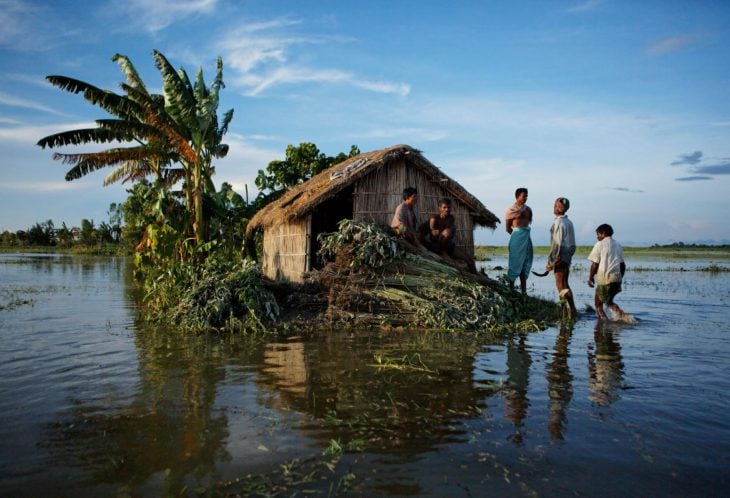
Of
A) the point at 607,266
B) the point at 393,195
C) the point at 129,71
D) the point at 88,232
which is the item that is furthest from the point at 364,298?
the point at 88,232

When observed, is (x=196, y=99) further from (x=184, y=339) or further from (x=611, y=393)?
(x=611, y=393)

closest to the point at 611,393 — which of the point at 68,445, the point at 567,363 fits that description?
the point at 567,363

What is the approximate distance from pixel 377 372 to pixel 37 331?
587 centimetres

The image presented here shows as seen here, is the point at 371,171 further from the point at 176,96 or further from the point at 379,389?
the point at 379,389

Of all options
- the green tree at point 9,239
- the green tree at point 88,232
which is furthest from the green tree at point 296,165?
the green tree at point 9,239

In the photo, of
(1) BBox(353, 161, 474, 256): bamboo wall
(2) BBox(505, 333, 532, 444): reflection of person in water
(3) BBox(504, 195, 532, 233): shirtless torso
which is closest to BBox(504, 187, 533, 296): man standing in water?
(3) BBox(504, 195, 532, 233): shirtless torso

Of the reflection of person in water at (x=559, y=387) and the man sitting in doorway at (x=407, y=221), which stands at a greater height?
the man sitting in doorway at (x=407, y=221)

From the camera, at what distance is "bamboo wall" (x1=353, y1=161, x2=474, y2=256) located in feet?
34.2

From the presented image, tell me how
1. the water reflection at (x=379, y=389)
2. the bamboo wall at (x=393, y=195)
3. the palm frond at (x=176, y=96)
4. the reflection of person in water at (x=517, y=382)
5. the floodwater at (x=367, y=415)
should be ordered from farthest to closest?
the palm frond at (x=176, y=96), the bamboo wall at (x=393, y=195), the reflection of person in water at (x=517, y=382), the water reflection at (x=379, y=389), the floodwater at (x=367, y=415)

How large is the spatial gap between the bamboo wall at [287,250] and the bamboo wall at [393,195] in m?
1.20

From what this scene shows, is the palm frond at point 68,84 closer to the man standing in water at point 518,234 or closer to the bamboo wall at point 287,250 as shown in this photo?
the bamboo wall at point 287,250

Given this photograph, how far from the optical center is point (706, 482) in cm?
312

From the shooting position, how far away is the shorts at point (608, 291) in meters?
8.97

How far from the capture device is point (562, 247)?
9.22 metres
